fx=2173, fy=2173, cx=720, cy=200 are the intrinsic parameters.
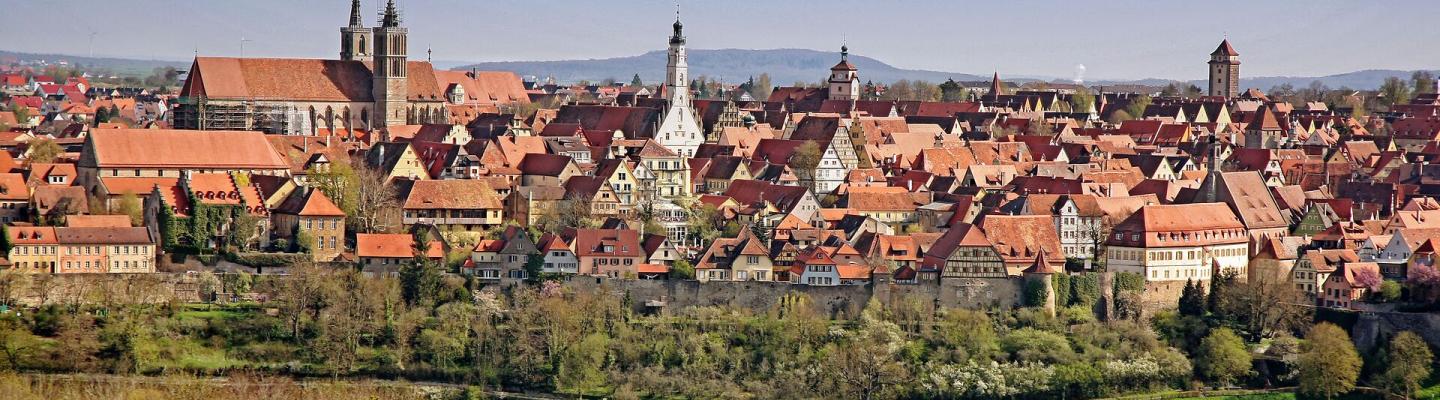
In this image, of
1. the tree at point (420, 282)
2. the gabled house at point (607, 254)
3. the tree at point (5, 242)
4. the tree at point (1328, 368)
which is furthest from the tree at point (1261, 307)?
the tree at point (5, 242)

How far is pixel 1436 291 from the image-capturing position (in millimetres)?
61719

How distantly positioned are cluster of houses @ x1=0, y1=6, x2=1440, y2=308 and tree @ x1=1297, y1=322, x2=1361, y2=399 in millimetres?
3722

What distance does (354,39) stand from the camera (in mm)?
102812

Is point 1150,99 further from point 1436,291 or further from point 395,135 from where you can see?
point 1436,291

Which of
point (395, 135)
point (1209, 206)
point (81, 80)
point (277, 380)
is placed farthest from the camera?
point (81, 80)

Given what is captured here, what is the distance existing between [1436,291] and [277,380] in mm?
32378

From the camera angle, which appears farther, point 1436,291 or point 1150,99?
point 1150,99

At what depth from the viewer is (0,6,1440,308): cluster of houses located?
62.4m

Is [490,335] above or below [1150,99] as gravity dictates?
below

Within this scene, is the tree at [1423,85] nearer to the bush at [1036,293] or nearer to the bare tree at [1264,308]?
the bare tree at [1264,308]

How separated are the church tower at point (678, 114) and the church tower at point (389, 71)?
37.4 ft

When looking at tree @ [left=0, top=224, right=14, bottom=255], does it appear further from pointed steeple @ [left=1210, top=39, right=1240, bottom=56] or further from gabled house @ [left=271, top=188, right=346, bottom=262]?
pointed steeple @ [left=1210, top=39, right=1240, bottom=56]

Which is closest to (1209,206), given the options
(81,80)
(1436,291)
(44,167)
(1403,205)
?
(1436,291)

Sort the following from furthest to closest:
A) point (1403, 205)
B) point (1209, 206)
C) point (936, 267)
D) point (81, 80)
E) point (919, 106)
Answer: point (81, 80)
point (919, 106)
point (1403, 205)
point (1209, 206)
point (936, 267)
